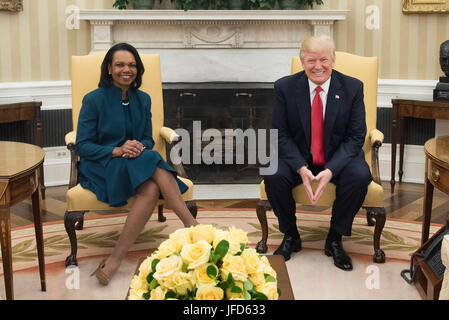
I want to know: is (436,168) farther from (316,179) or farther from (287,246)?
(287,246)

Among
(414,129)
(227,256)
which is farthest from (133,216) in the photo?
(414,129)

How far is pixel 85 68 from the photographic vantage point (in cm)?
365

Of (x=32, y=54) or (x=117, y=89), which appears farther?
(x=32, y=54)

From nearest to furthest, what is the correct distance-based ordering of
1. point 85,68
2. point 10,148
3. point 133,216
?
point 10,148 < point 133,216 < point 85,68

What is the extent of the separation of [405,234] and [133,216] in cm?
185

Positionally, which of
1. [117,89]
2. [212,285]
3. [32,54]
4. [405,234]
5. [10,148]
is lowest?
[405,234]

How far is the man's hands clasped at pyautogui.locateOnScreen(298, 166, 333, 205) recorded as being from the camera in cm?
313

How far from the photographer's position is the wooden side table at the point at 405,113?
15.6 feet

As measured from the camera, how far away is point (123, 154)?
3.17 metres

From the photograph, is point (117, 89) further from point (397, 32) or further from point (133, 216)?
point (397, 32)

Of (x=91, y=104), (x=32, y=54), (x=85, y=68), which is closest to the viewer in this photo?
(x=91, y=104)

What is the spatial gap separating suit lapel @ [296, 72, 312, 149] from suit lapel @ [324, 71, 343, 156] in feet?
0.34

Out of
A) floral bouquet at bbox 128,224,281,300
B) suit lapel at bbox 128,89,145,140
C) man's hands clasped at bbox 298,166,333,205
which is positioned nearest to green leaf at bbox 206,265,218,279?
floral bouquet at bbox 128,224,281,300

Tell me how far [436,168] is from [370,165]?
103 cm
